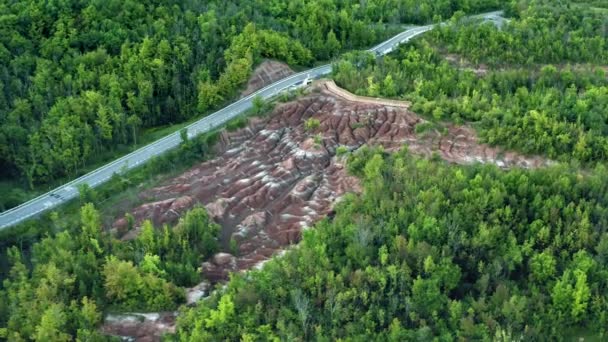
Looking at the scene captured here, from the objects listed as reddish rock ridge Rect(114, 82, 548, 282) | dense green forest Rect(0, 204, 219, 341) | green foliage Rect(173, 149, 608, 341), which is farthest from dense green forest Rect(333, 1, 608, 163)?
dense green forest Rect(0, 204, 219, 341)

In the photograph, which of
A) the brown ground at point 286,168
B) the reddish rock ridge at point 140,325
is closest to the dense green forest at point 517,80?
the brown ground at point 286,168

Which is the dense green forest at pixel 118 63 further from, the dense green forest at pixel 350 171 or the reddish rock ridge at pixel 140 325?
the reddish rock ridge at pixel 140 325

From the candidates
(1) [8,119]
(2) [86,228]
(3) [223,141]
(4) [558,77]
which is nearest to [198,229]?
(2) [86,228]

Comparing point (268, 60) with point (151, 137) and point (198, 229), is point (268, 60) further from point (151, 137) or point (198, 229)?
point (198, 229)

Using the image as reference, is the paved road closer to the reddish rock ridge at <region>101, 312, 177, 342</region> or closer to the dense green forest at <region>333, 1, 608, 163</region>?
the dense green forest at <region>333, 1, 608, 163</region>

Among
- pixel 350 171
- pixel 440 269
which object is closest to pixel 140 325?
pixel 440 269
